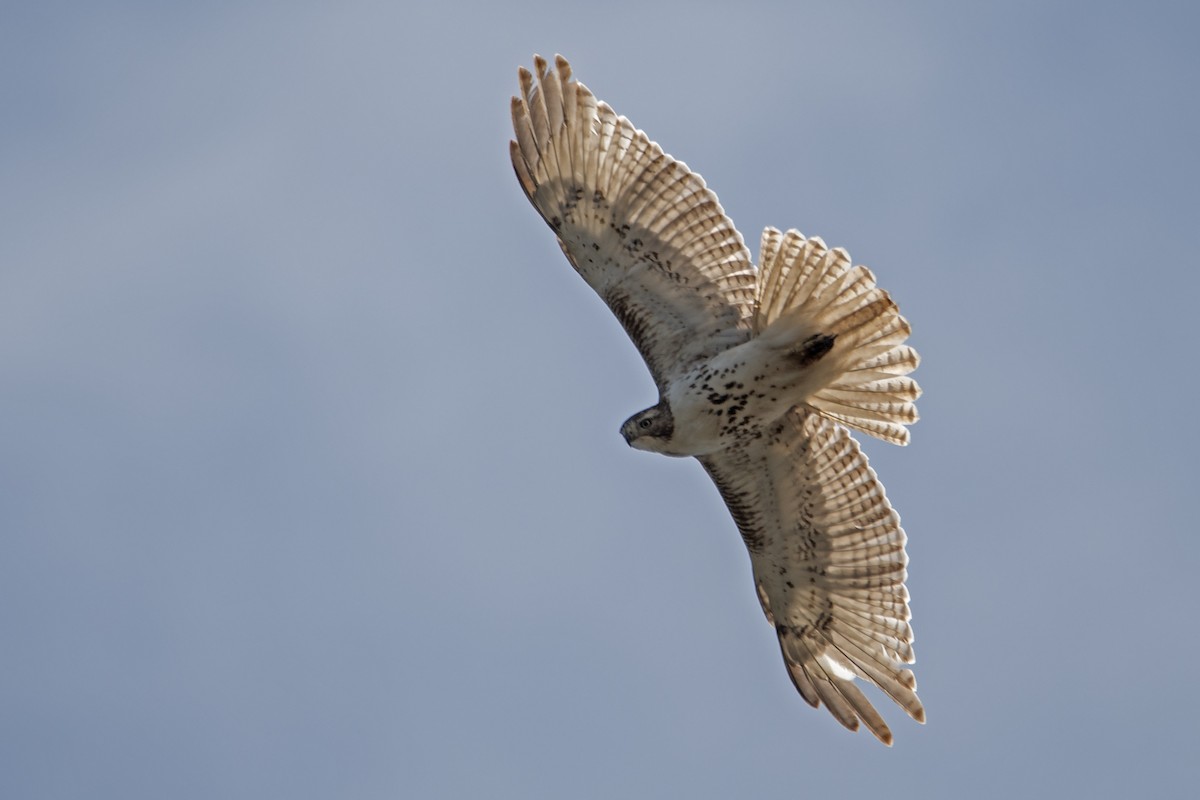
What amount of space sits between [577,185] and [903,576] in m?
3.57

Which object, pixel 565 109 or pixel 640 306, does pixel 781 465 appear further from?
pixel 565 109

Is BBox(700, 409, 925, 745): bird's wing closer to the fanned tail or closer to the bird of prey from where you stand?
the bird of prey

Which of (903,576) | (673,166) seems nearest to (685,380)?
(673,166)

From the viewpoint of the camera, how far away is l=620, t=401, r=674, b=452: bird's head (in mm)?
10727

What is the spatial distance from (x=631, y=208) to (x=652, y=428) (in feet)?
4.75

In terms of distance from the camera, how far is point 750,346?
1059 cm

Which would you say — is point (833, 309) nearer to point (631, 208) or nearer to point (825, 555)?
point (631, 208)

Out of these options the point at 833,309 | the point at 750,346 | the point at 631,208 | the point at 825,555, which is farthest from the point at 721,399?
the point at 825,555

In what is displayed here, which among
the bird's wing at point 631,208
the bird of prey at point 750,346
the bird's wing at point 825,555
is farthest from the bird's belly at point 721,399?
the bird's wing at point 825,555

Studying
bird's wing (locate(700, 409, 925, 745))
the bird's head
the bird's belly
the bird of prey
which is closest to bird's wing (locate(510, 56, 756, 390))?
the bird of prey

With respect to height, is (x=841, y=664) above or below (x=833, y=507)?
below

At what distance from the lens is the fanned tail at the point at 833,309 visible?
10.2 metres

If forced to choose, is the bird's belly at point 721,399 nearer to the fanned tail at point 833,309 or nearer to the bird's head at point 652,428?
the bird's head at point 652,428

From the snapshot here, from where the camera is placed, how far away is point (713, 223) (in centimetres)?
1077
